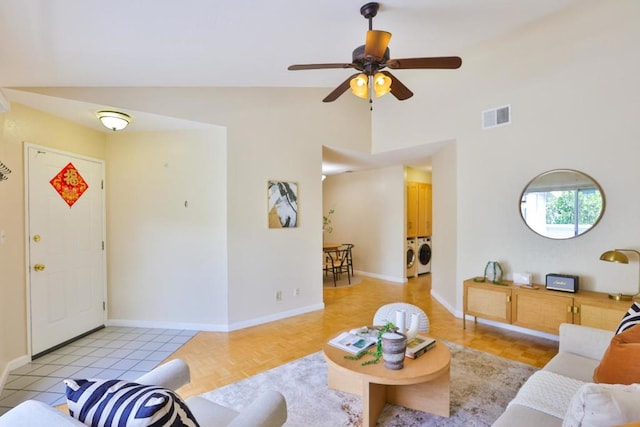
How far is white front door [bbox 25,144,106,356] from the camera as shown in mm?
3102

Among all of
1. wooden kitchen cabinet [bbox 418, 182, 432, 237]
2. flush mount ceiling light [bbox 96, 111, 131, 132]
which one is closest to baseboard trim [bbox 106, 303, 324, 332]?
flush mount ceiling light [bbox 96, 111, 131, 132]

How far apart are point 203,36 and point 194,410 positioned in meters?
2.51

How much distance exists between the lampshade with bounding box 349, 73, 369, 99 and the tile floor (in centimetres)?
306

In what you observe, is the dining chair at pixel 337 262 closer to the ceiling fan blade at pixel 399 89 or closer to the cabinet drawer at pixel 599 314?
the cabinet drawer at pixel 599 314

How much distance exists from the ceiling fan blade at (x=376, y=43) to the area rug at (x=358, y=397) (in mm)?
2481

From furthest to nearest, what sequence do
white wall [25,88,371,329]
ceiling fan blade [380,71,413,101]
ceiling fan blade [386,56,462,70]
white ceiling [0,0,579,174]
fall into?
white wall [25,88,371,329], ceiling fan blade [380,71,413,101], ceiling fan blade [386,56,462,70], white ceiling [0,0,579,174]

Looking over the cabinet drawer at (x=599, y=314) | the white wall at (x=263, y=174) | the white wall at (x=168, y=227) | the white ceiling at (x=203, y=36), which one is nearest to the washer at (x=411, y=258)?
the white wall at (x=263, y=174)

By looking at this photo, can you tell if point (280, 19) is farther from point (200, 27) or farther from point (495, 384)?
point (495, 384)

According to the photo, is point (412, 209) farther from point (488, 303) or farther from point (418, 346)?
point (418, 346)

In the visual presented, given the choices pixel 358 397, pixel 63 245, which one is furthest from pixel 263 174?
pixel 358 397

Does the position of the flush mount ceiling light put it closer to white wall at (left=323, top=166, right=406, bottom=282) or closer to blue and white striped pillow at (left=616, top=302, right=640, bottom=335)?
blue and white striped pillow at (left=616, top=302, right=640, bottom=335)

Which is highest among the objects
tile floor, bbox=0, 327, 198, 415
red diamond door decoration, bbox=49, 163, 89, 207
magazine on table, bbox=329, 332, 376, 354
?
red diamond door decoration, bbox=49, 163, 89, 207

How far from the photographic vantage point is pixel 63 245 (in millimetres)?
3414

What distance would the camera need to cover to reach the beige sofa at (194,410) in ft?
2.83
